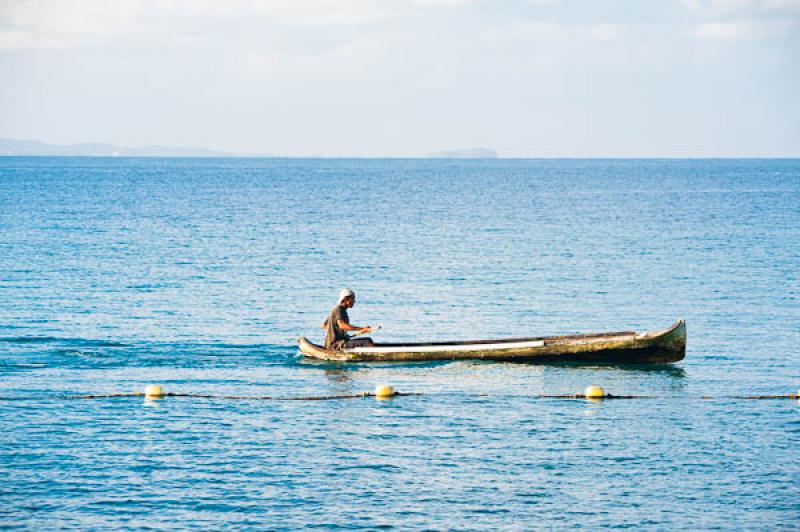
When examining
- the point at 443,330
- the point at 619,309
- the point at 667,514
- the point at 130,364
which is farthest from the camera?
the point at 619,309

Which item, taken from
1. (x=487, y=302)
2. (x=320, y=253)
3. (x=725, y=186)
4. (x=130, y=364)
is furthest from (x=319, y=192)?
(x=130, y=364)

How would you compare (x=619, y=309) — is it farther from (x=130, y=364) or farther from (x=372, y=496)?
(x=372, y=496)

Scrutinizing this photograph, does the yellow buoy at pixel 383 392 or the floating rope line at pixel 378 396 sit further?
the yellow buoy at pixel 383 392

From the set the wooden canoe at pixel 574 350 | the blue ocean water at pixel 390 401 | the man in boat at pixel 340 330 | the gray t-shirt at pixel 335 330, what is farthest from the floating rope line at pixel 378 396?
the gray t-shirt at pixel 335 330

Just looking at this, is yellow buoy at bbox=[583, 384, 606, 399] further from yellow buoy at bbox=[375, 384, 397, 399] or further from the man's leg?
the man's leg

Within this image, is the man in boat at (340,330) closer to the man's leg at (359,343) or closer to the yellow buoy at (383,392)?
the man's leg at (359,343)

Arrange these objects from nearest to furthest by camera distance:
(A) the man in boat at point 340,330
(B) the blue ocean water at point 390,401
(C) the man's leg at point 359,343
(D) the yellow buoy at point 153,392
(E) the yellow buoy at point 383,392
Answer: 1. (B) the blue ocean water at point 390,401
2. (D) the yellow buoy at point 153,392
3. (E) the yellow buoy at point 383,392
4. (A) the man in boat at point 340,330
5. (C) the man's leg at point 359,343

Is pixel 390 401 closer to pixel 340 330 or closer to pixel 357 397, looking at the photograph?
pixel 357 397

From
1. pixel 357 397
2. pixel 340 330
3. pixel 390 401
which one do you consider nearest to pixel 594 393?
pixel 390 401

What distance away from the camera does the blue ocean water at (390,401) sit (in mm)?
18953

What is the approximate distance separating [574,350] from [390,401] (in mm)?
5943

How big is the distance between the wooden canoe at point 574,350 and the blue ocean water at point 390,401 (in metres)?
0.35

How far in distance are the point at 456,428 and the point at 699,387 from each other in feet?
23.8

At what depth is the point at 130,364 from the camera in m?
30.6
